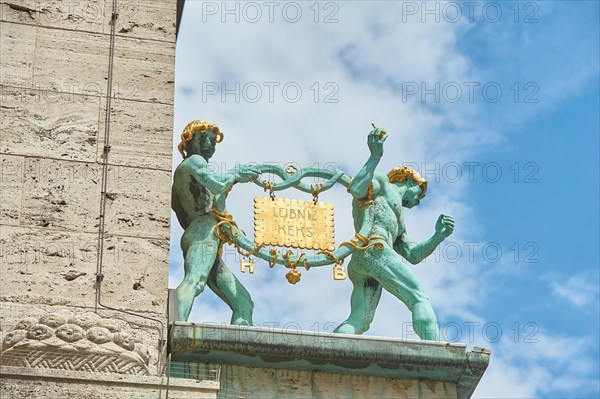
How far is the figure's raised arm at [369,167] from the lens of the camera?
55.2ft

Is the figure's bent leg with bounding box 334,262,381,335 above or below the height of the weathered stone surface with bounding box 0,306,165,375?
above

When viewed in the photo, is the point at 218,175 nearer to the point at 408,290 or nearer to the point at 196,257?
the point at 196,257

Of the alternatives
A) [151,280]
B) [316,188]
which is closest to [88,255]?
[151,280]

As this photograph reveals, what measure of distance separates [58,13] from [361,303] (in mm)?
3941

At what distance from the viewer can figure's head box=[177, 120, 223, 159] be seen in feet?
55.9

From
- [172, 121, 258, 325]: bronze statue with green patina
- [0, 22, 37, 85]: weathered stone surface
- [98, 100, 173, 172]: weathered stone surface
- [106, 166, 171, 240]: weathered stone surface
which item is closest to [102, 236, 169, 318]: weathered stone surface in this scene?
[106, 166, 171, 240]: weathered stone surface

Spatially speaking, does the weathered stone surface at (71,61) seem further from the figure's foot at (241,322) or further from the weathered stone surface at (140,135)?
the figure's foot at (241,322)

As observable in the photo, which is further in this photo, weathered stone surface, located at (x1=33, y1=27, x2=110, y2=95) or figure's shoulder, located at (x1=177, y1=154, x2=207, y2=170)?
figure's shoulder, located at (x1=177, y1=154, x2=207, y2=170)

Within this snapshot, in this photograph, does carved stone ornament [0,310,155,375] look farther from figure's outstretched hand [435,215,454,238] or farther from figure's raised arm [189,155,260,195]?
figure's outstretched hand [435,215,454,238]

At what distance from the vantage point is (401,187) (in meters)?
17.8

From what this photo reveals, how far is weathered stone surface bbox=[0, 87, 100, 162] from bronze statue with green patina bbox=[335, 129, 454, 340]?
9.13 feet

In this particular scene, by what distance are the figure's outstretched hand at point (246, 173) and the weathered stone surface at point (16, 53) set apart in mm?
2201

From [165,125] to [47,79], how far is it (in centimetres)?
112

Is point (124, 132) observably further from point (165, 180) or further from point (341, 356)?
point (341, 356)
